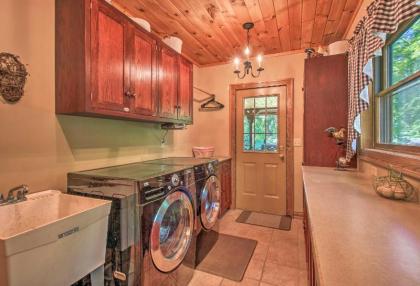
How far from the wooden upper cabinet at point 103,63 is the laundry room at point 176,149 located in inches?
0.5

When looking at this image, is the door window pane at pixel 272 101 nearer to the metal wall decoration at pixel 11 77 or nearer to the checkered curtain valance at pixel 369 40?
the checkered curtain valance at pixel 369 40

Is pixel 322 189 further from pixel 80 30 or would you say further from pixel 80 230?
pixel 80 30

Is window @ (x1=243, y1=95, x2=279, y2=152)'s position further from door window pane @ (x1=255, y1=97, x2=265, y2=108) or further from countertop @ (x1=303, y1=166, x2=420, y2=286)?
countertop @ (x1=303, y1=166, x2=420, y2=286)

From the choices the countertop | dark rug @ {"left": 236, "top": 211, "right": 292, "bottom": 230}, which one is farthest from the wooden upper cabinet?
dark rug @ {"left": 236, "top": 211, "right": 292, "bottom": 230}

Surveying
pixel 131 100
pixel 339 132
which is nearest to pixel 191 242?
pixel 131 100

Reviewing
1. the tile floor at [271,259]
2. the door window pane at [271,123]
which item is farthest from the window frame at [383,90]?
the door window pane at [271,123]

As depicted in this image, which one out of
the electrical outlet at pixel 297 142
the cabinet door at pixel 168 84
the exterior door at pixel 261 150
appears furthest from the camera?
the exterior door at pixel 261 150

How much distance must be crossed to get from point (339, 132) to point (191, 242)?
182 cm

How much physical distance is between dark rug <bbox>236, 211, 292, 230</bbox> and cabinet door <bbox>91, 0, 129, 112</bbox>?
232cm

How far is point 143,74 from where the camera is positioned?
192cm

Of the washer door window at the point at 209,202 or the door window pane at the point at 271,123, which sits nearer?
the washer door window at the point at 209,202

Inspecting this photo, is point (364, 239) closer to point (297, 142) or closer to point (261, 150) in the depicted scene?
point (297, 142)

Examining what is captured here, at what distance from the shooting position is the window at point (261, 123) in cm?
333

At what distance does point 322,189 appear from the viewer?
1.43 metres
